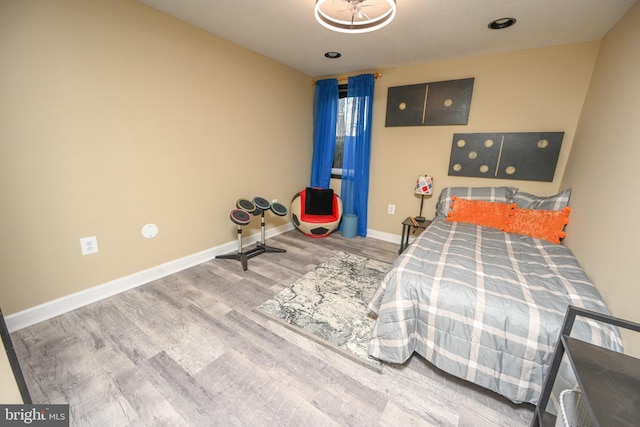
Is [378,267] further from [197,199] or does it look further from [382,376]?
[197,199]

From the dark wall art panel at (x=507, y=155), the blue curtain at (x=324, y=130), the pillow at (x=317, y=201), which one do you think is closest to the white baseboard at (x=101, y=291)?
the pillow at (x=317, y=201)

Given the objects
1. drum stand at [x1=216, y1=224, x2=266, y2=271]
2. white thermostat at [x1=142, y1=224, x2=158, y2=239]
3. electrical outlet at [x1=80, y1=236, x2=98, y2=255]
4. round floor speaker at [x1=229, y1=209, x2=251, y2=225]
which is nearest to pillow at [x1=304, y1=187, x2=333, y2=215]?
drum stand at [x1=216, y1=224, x2=266, y2=271]

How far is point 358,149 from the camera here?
3.54 metres

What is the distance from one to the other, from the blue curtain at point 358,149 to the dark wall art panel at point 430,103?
1.00 ft

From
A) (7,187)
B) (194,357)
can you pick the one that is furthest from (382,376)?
(7,187)

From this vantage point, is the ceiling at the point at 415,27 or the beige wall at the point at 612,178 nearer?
the beige wall at the point at 612,178

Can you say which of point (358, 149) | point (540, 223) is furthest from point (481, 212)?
point (358, 149)

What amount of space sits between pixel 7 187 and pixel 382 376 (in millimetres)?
2581

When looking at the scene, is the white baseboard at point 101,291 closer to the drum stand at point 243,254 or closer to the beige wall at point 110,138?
the beige wall at point 110,138

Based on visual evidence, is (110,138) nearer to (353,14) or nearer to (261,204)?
(261,204)

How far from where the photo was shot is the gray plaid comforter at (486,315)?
1173 mm

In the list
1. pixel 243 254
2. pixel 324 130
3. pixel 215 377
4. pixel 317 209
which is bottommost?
pixel 215 377

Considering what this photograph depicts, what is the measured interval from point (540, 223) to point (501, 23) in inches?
68.1

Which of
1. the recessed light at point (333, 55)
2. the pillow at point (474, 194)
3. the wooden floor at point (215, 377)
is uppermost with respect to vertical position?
the recessed light at point (333, 55)
